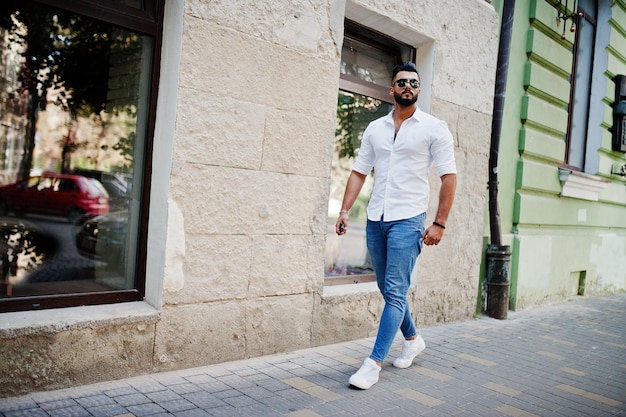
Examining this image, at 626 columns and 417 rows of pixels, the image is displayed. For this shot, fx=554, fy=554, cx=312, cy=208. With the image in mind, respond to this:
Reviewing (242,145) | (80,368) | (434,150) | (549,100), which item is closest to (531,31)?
(549,100)

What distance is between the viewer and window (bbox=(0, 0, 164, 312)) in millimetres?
3506

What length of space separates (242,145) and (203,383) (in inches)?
59.7

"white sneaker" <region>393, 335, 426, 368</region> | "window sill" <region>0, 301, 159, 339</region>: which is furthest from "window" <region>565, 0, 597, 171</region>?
"window sill" <region>0, 301, 159, 339</region>

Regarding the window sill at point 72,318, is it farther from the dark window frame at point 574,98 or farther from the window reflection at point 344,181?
the dark window frame at point 574,98

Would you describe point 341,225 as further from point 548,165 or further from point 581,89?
point 581,89

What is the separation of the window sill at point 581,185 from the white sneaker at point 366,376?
16.4 ft

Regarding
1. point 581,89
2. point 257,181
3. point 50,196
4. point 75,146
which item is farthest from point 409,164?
point 50,196

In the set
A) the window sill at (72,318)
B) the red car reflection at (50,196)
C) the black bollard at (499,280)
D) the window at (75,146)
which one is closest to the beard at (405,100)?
the window at (75,146)

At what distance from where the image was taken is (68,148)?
30.1ft

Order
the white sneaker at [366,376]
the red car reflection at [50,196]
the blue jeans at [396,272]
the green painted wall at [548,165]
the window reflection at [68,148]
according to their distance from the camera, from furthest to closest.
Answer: the red car reflection at [50,196] → the green painted wall at [548,165] → the window reflection at [68,148] → the blue jeans at [396,272] → the white sneaker at [366,376]

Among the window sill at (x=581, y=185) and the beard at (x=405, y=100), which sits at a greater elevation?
the beard at (x=405, y=100)

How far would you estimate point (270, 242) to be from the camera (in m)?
3.88

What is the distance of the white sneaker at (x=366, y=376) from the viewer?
332 centimetres

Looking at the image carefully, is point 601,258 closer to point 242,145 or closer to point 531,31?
point 531,31
